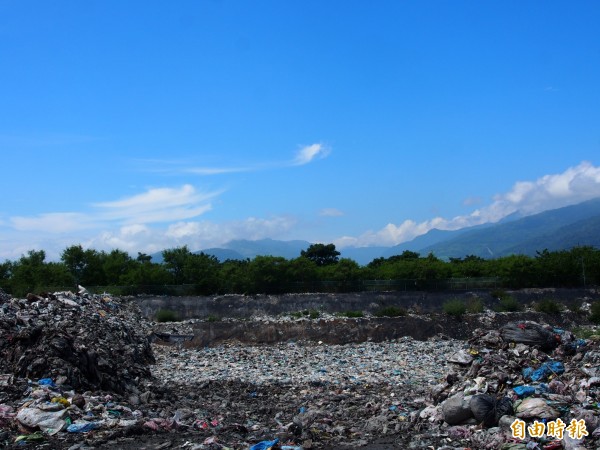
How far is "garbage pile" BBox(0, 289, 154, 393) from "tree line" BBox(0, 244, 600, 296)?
20.7 metres

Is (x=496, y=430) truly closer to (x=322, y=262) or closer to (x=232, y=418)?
(x=232, y=418)

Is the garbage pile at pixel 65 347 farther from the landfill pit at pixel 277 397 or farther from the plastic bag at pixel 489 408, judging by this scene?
→ the plastic bag at pixel 489 408

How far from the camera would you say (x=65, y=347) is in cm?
1114

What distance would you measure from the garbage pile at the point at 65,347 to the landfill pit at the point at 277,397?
27mm

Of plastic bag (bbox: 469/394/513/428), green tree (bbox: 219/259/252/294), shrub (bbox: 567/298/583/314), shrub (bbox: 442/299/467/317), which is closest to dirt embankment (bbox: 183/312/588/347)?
shrub (bbox: 442/299/467/317)

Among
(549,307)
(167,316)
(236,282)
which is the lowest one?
(549,307)

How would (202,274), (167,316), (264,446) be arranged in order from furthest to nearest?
(202,274)
(167,316)
(264,446)

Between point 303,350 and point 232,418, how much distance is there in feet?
39.8

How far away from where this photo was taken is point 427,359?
19172 mm

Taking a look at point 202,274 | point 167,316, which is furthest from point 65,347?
point 202,274

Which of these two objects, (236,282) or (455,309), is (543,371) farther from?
(236,282)

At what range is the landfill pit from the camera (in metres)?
8.16

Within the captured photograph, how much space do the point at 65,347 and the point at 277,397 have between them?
486 cm

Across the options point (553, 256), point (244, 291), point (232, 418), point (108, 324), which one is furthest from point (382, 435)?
point (553, 256)
